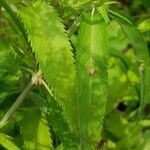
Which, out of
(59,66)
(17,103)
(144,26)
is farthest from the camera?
(144,26)

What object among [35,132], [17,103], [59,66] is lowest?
[35,132]

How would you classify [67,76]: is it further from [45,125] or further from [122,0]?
[122,0]

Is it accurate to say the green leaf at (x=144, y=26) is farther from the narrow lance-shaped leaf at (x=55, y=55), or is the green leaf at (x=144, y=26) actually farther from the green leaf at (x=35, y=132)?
the narrow lance-shaped leaf at (x=55, y=55)

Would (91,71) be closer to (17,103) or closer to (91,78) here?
(91,78)

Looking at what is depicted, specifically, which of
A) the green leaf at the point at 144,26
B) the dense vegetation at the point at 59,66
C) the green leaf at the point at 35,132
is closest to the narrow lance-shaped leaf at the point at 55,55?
the dense vegetation at the point at 59,66

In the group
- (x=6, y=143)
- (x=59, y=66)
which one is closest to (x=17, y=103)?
(x=6, y=143)

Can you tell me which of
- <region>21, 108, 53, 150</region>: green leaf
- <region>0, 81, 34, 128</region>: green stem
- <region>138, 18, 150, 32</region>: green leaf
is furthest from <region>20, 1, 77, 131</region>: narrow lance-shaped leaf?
<region>138, 18, 150, 32</region>: green leaf

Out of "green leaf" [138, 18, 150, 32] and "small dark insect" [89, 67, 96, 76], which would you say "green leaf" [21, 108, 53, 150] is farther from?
"green leaf" [138, 18, 150, 32]

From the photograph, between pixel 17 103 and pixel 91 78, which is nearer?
pixel 91 78
